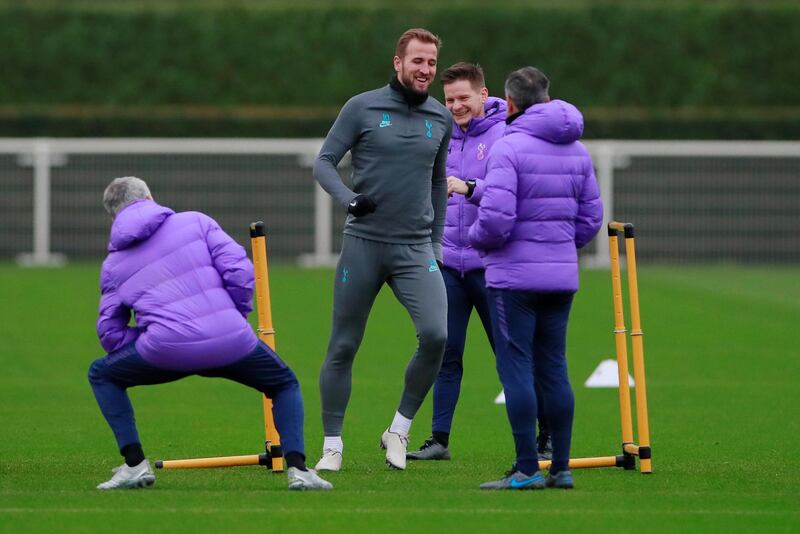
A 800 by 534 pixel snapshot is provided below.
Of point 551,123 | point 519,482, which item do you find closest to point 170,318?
point 519,482

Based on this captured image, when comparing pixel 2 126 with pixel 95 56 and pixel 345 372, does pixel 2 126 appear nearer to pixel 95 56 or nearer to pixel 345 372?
pixel 95 56

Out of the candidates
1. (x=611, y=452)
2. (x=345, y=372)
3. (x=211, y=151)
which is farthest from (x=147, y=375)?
(x=211, y=151)

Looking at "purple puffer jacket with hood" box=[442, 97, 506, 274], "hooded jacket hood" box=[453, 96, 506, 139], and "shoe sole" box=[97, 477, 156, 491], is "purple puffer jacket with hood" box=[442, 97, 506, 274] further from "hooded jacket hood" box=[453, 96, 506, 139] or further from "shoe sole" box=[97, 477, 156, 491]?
"shoe sole" box=[97, 477, 156, 491]

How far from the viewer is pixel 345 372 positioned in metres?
8.95

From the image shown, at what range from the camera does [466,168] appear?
9.41 metres

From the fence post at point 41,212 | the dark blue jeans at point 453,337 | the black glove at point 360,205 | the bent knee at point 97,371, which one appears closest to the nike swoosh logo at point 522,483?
the dark blue jeans at point 453,337

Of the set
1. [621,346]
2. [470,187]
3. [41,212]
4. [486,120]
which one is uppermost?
[41,212]

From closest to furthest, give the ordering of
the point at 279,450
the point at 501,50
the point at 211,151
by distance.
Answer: the point at 279,450 → the point at 211,151 → the point at 501,50

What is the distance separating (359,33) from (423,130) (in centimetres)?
1954

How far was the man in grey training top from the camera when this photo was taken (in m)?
8.73

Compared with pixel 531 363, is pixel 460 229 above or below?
above

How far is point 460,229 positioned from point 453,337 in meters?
0.60

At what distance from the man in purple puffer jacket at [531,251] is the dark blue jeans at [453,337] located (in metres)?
1.27

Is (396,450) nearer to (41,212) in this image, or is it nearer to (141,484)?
(141,484)
